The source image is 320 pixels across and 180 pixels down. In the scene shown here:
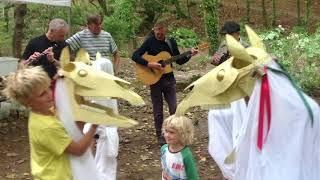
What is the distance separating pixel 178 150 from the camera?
4.25 m

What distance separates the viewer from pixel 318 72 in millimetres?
9750

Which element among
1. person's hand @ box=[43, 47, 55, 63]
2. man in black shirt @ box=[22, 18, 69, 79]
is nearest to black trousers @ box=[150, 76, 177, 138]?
man in black shirt @ box=[22, 18, 69, 79]

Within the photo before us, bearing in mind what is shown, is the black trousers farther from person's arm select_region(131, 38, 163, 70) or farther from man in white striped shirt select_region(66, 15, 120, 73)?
man in white striped shirt select_region(66, 15, 120, 73)

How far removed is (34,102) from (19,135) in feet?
16.2

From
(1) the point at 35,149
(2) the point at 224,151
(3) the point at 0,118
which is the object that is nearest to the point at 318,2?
(3) the point at 0,118

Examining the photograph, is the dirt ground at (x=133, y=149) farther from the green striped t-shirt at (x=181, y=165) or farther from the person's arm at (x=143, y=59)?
the green striped t-shirt at (x=181, y=165)

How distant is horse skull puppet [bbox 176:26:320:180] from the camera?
3.23 metres

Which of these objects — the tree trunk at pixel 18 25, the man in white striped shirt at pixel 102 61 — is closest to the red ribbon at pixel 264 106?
the man in white striped shirt at pixel 102 61

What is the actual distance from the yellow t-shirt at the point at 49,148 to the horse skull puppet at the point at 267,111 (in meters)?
0.73

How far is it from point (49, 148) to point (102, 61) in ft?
5.77

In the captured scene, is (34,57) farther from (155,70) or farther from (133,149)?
(133,149)

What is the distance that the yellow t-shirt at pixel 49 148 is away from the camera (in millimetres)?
3348

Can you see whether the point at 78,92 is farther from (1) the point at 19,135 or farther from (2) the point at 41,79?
(1) the point at 19,135

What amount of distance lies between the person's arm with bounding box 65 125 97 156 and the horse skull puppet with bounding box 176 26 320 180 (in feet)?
1.83
